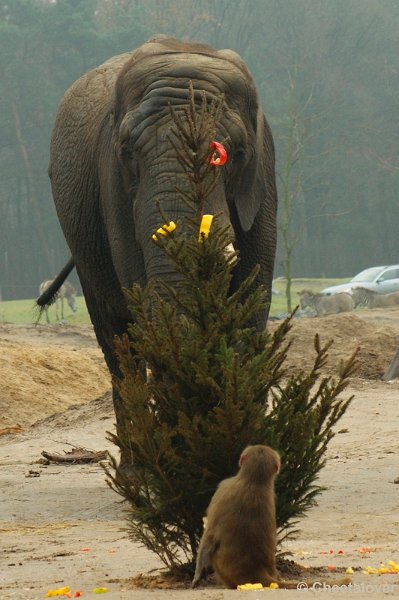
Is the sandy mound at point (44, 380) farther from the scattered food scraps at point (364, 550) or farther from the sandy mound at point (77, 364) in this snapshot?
the scattered food scraps at point (364, 550)

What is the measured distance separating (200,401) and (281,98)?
66662 millimetres

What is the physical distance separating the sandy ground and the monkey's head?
0.45 metres

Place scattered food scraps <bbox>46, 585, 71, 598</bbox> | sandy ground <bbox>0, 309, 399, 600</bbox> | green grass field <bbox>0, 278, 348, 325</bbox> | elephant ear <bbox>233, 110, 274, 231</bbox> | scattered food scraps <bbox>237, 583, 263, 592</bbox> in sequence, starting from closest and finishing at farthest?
scattered food scraps <bbox>237, 583, 263, 592</bbox> → scattered food scraps <bbox>46, 585, 71, 598</bbox> → sandy ground <bbox>0, 309, 399, 600</bbox> → elephant ear <bbox>233, 110, 274, 231</bbox> → green grass field <bbox>0, 278, 348, 325</bbox>

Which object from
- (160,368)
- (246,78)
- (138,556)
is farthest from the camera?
(246,78)

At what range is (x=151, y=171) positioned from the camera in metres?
8.00

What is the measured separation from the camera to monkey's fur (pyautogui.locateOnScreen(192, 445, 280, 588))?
507 centimetres

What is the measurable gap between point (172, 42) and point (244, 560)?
4731mm

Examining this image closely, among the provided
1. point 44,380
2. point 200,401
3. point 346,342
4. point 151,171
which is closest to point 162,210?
point 151,171

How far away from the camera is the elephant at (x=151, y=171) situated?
7.98 meters

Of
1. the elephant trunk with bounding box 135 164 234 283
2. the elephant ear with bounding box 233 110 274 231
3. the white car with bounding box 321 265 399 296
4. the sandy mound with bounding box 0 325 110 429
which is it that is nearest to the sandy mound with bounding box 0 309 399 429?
the sandy mound with bounding box 0 325 110 429

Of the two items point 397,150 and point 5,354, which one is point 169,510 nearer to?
point 5,354

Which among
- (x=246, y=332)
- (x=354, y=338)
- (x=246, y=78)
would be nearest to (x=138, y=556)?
(x=246, y=332)

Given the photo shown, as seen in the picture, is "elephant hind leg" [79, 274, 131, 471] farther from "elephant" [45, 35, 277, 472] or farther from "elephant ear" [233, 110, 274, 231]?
"elephant ear" [233, 110, 274, 231]

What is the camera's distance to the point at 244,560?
16.6ft
